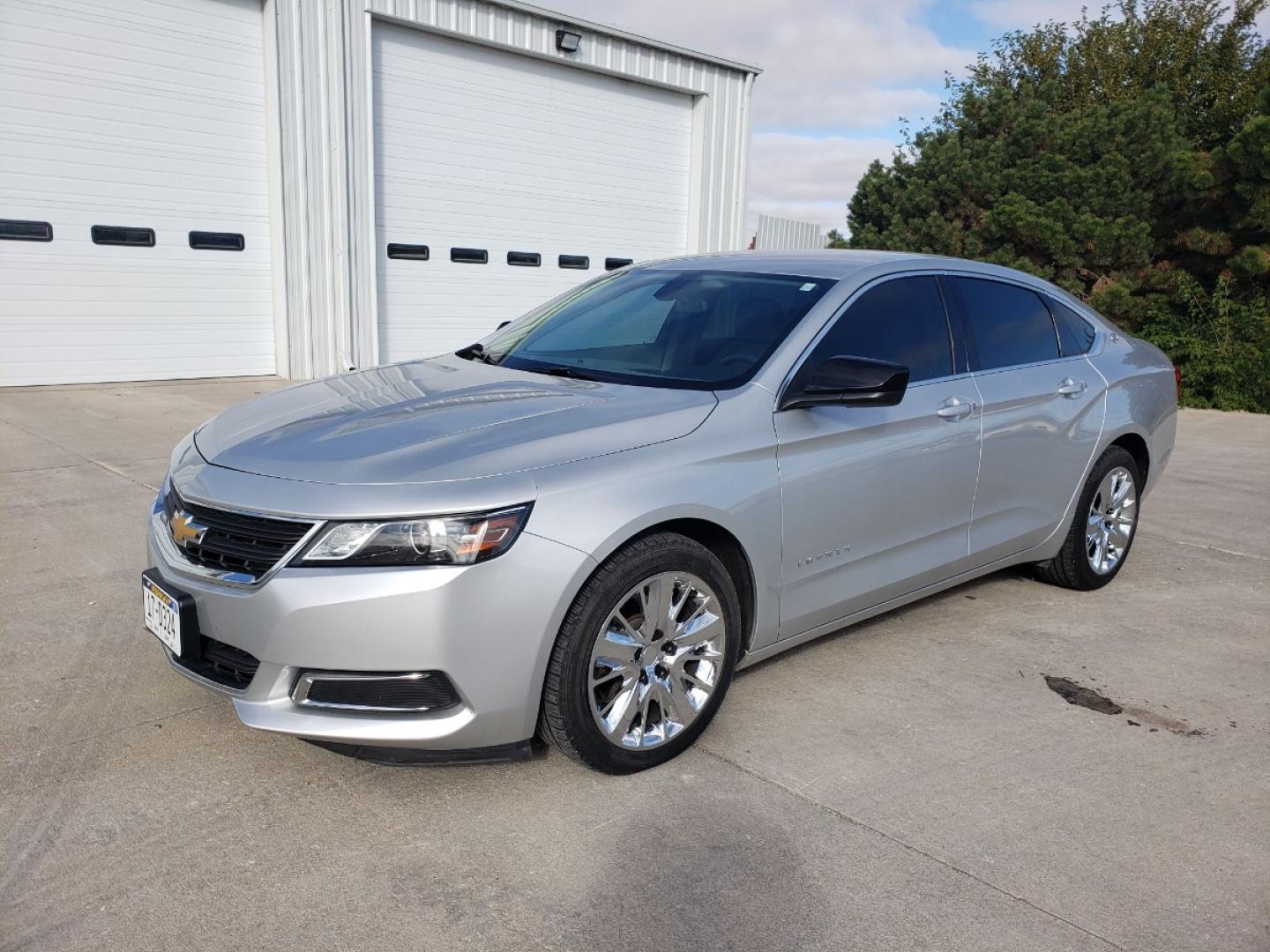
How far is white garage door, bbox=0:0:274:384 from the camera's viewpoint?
31.6ft

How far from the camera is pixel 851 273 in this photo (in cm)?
412

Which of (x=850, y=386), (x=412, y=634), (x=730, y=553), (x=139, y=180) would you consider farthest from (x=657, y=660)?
(x=139, y=180)

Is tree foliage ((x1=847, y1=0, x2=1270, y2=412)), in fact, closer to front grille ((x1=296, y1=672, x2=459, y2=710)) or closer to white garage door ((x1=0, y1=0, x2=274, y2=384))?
white garage door ((x1=0, y1=0, x2=274, y2=384))

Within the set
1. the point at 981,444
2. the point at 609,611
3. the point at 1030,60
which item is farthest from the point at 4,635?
the point at 1030,60

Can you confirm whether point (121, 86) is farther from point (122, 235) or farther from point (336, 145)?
point (336, 145)

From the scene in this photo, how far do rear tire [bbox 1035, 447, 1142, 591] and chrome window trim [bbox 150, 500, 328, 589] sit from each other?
11.9 feet

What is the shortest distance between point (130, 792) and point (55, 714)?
2.13 ft

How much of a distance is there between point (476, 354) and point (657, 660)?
1.78 metres

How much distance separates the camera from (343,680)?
2852mm

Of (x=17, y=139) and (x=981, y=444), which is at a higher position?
(x=17, y=139)

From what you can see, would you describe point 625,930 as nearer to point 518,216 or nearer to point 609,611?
point 609,611

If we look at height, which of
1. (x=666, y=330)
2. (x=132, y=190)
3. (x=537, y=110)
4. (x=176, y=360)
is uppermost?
(x=537, y=110)

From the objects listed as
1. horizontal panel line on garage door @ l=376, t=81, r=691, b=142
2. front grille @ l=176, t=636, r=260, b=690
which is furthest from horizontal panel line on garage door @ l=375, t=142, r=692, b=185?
front grille @ l=176, t=636, r=260, b=690

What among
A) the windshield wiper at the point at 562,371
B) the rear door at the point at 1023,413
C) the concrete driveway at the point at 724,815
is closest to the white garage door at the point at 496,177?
the concrete driveway at the point at 724,815
